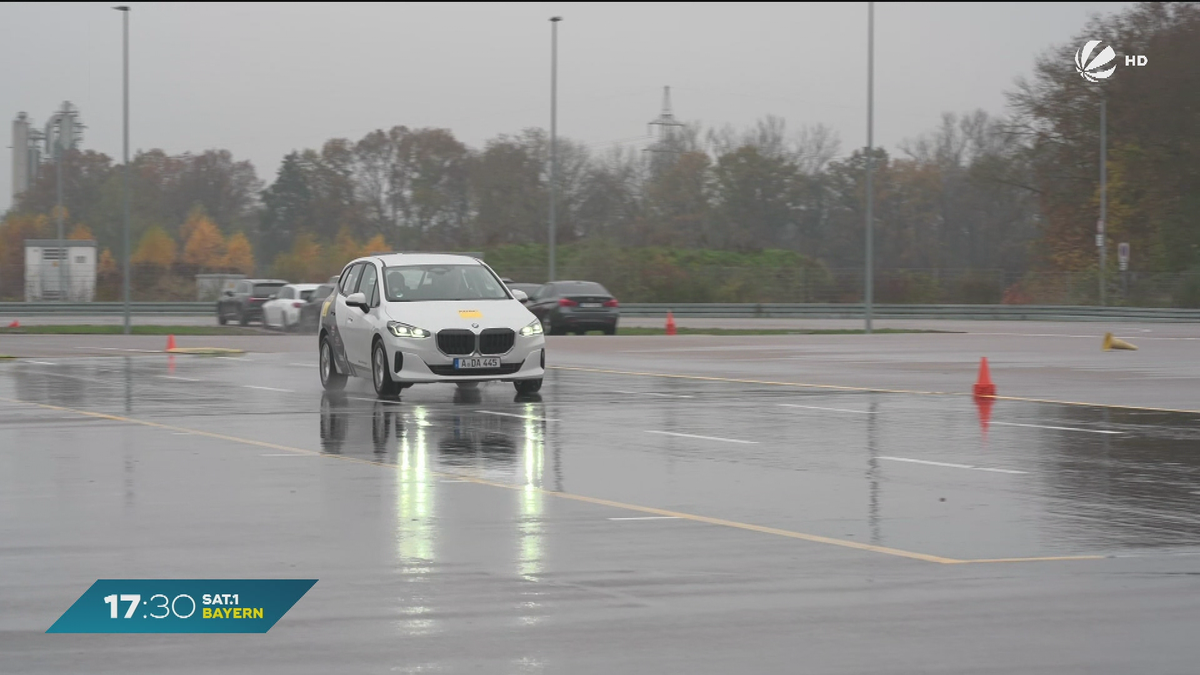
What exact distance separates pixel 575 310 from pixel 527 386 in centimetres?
2268

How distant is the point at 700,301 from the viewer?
66.4m

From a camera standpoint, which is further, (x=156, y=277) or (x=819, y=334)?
(x=156, y=277)

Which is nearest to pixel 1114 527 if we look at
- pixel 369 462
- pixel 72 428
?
pixel 369 462

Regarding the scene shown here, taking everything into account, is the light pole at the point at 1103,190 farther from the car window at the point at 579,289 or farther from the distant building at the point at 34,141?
the distant building at the point at 34,141

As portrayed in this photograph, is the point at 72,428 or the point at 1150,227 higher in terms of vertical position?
the point at 1150,227

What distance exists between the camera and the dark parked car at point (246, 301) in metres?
52.0

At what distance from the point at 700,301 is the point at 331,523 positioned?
187ft

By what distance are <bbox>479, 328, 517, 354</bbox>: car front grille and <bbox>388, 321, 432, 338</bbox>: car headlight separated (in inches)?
26.6

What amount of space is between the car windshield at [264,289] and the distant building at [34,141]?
38091 mm

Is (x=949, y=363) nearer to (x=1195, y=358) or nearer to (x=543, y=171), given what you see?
(x=1195, y=358)

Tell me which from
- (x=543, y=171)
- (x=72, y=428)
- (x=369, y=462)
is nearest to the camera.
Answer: (x=369, y=462)

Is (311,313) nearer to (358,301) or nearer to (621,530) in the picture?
(358,301)

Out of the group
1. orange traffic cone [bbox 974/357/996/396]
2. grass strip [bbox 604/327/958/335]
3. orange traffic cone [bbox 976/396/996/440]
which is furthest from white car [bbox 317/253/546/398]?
grass strip [bbox 604/327/958/335]

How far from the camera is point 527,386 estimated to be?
20234 millimetres
